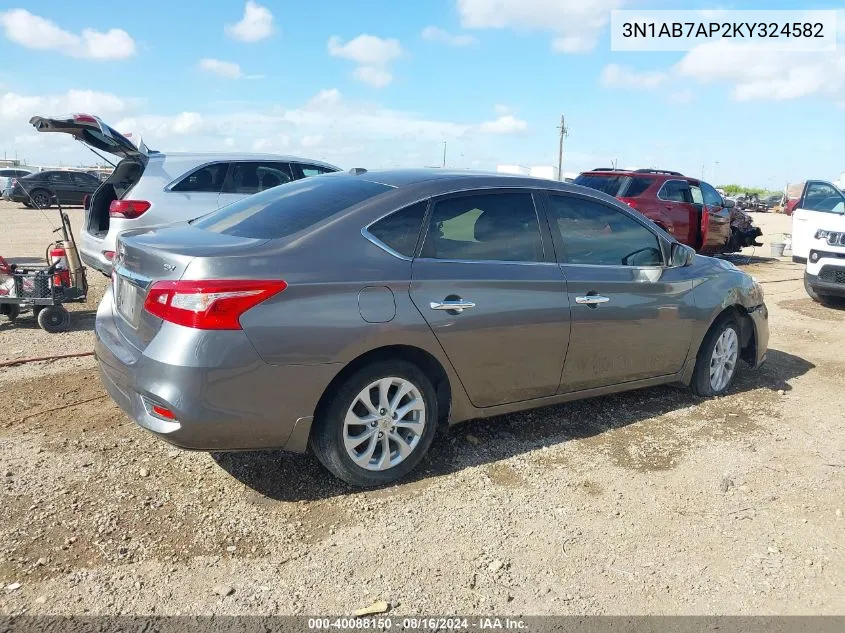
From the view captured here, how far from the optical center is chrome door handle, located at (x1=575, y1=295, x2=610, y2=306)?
4289 millimetres

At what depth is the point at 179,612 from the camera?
2664 millimetres

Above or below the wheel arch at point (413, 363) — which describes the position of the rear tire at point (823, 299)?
below

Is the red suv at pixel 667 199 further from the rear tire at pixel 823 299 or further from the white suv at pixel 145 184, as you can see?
the white suv at pixel 145 184

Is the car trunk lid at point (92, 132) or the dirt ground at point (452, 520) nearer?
the dirt ground at point (452, 520)

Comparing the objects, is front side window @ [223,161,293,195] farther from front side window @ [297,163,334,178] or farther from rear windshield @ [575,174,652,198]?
rear windshield @ [575,174,652,198]

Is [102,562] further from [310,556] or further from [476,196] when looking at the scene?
[476,196]

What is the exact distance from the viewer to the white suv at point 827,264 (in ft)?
30.3

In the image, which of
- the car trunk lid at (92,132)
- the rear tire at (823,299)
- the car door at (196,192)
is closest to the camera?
the car trunk lid at (92,132)

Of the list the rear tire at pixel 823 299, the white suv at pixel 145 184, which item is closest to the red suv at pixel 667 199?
the rear tire at pixel 823 299

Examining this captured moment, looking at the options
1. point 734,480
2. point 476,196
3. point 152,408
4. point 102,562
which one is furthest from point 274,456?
point 734,480

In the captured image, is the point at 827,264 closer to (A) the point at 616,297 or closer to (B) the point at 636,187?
(B) the point at 636,187

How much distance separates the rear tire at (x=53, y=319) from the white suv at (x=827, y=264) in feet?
29.7

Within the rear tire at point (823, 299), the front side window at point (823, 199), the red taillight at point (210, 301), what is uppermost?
the front side window at point (823, 199)

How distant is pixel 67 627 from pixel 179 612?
38 cm
